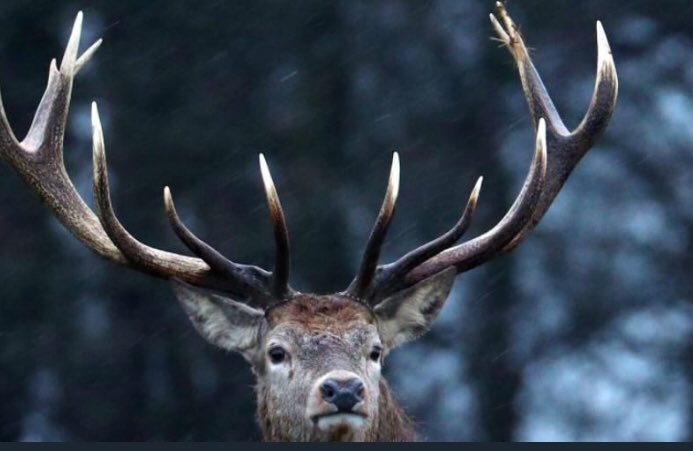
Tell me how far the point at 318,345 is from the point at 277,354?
17 cm

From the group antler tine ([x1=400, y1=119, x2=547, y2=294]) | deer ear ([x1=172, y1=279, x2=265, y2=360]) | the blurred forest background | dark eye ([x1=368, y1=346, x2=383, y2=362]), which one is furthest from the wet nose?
the blurred forest background

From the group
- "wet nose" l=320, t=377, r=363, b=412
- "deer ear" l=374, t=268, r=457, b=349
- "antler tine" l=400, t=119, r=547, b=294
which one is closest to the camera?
"wet nose" l=320, t=377, r=363, b=412

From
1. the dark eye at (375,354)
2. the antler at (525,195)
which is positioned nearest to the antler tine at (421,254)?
the antler at (525,195)

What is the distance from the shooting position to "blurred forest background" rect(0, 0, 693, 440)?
13883 mm

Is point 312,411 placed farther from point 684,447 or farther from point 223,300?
point 684,447

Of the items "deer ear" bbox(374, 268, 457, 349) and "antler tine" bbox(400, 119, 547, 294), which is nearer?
"deer ear" bbox(374, 268, 457, 349)

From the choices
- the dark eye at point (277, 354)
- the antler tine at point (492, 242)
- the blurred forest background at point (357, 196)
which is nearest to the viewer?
the dark eye at point (277, 354)

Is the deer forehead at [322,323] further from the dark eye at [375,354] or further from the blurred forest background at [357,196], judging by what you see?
the blurred forest background at [357,196]

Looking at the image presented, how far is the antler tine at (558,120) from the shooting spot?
9.13 metres

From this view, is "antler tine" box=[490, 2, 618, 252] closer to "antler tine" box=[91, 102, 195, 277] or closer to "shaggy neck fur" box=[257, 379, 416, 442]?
"shaggy neck fur" box=[257, 379, 416, 442]

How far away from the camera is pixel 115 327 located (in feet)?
46.1

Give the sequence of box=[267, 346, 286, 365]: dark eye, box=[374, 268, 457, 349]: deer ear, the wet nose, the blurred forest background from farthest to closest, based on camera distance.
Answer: the blurred forest background → box=[374, 268, 457, 349]: deer ear → box=[267, 346, 286, 365]: dark eye → the wet nose

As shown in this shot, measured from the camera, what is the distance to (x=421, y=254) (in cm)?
873

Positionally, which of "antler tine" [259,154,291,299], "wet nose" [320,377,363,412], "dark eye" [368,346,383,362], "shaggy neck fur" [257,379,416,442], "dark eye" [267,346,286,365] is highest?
"antler tine" [259,154,291,299]
